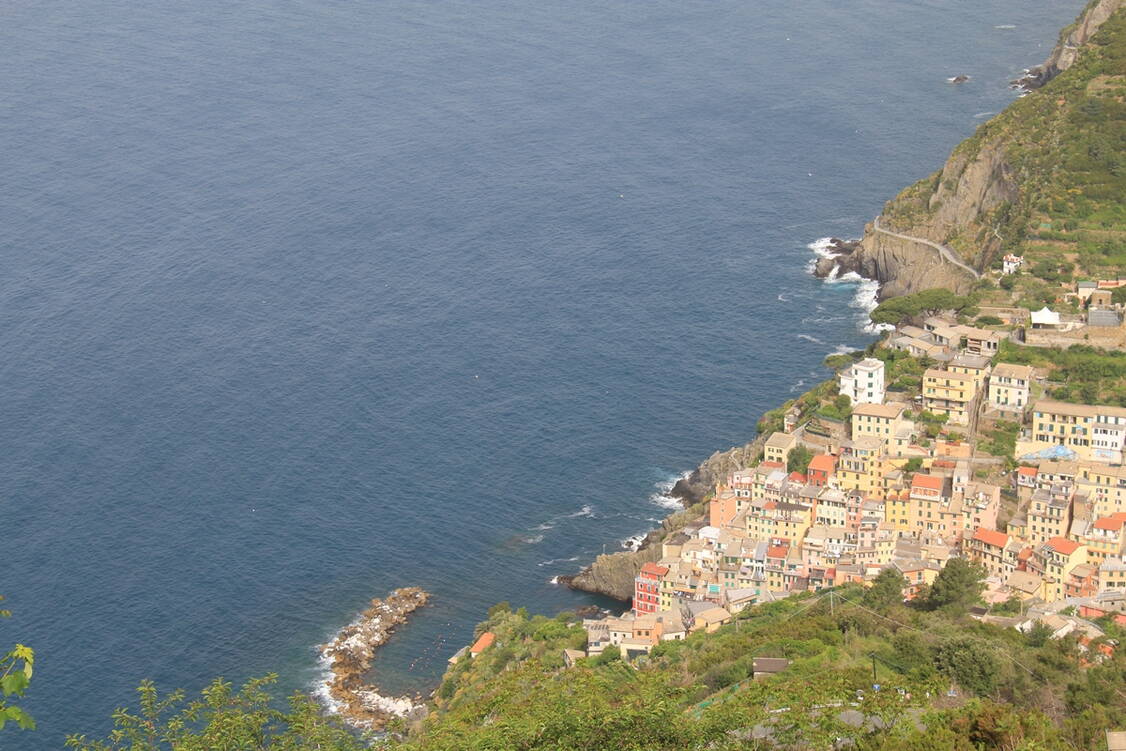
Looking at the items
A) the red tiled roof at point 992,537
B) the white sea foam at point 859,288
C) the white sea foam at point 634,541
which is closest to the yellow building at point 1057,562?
the red tiled roof at point 992,537

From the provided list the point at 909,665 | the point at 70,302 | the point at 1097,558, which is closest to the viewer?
the point at 909,665

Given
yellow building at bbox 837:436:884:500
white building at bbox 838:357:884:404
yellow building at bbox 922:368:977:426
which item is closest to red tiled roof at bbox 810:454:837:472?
yellow building at bbox 837:436:884:500

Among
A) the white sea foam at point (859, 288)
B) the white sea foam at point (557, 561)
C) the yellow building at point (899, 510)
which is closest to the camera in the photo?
the yellow building at point (899, 510)

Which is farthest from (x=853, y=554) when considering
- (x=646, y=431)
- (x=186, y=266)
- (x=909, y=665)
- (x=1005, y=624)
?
(x=186, y=266)

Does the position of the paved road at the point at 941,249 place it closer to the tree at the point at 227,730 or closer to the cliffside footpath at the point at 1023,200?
the cliffside footpath at the point at 1023,200

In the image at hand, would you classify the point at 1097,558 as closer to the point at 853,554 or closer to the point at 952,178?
the point at 853,554

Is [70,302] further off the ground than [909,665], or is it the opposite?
[909,665]
